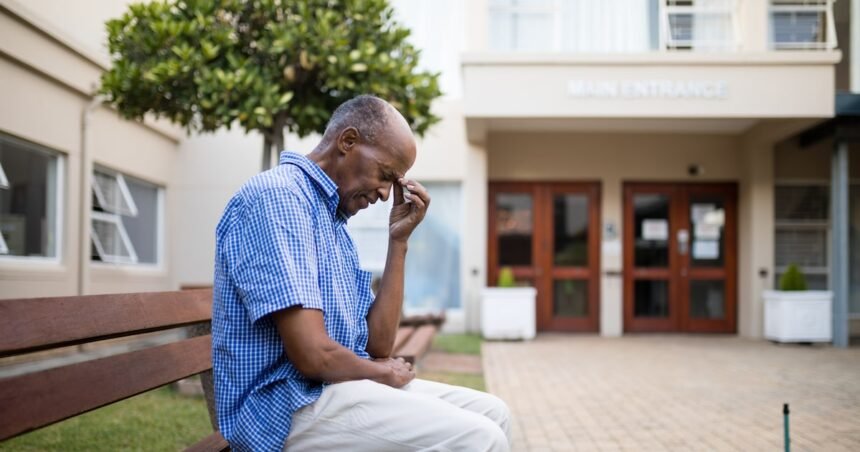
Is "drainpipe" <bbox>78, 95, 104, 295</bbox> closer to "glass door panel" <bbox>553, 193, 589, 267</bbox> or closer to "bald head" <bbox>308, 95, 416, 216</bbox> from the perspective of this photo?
"glass door panel" <bbox>553, 193, 589, 267</bbox>

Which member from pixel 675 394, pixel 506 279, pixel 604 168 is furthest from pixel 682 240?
pixel 675 394

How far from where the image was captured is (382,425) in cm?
215

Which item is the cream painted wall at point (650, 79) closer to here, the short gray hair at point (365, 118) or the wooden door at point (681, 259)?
the wooden door at point (681, 259)

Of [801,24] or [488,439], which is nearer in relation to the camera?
[488,439]

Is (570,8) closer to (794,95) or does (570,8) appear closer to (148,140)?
(794,95)

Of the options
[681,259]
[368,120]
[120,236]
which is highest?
[368,120]

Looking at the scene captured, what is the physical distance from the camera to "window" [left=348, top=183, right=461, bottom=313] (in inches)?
555

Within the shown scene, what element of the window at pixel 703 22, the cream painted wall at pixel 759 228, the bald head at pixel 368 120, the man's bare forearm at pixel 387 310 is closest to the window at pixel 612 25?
the window at pixel 703 22

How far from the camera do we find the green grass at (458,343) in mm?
10648

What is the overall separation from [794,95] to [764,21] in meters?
1.39

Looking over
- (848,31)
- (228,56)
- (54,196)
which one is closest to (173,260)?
(54,196)

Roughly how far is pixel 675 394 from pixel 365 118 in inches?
218

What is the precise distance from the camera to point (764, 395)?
702 centimetres

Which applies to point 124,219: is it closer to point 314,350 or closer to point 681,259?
point 681,259
